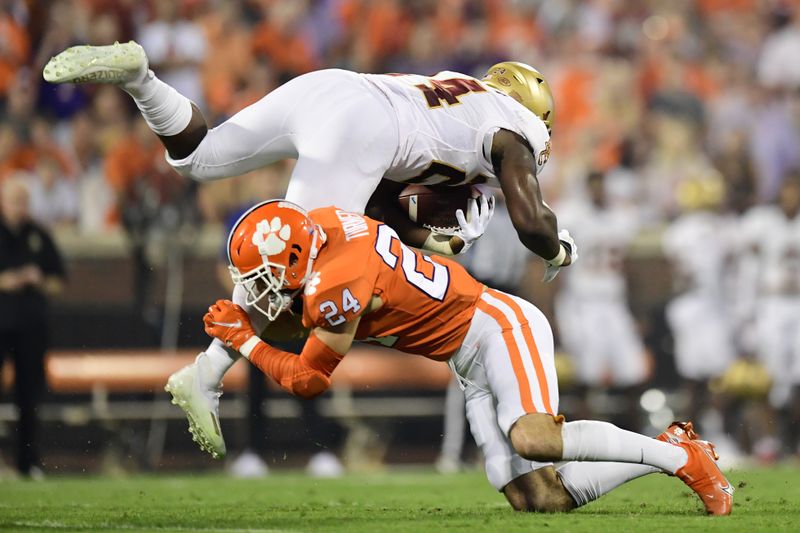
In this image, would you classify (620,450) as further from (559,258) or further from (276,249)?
(276,249)

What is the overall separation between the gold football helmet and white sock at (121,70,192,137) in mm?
1500

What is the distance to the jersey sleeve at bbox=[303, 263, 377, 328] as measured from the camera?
5.02m

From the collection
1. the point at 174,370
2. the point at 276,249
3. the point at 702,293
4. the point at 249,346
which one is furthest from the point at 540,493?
the point at 702,293

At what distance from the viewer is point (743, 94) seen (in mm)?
13500

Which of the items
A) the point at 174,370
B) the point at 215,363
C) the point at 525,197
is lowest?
the point at 174,370

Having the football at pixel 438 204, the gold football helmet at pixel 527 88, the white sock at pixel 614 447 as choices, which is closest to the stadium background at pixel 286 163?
the gold football helmet at pixel 527 88

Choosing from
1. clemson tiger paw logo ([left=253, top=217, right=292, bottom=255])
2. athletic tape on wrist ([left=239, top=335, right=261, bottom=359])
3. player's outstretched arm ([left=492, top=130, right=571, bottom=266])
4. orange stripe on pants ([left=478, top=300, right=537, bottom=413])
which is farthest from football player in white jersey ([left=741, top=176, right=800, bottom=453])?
clemson tiger paw logo ([left=253, top=217, right=292, bottom=255])

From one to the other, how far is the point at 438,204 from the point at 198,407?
1.51 m

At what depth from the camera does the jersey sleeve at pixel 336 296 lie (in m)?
5.02

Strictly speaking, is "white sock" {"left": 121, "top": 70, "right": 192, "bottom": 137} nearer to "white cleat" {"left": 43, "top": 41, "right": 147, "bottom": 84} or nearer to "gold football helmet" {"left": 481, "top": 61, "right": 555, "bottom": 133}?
"white cleat" {"left": 43, "top": 41, "right": 147, "bottom": 84}

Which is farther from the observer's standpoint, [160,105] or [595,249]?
[595,249]

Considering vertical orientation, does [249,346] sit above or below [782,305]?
above

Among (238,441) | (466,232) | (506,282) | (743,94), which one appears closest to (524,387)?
(466,232)

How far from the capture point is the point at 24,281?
9.50m
